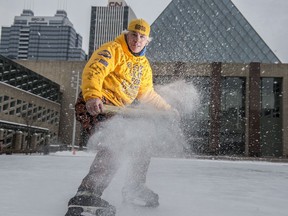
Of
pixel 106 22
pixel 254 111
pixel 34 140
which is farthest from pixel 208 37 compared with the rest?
pixel 106 22

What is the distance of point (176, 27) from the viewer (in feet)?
148

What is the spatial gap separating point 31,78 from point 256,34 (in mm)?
28891

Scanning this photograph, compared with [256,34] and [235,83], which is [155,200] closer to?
[235,83]

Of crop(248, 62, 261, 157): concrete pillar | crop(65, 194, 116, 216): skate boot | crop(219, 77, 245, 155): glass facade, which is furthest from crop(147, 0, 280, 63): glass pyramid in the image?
crop(65, 194, 116, 216): skate boot

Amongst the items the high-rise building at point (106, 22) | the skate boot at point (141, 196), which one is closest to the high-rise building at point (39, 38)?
the high-rise building at point (106, 22)

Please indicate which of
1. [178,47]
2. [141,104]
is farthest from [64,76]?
[141,104]

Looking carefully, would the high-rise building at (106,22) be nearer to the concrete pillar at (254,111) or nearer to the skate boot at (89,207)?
the concrete pillar at (254,111)

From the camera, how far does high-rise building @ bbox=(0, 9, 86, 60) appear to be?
536 feet

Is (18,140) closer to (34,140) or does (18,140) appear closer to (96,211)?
(34,140)

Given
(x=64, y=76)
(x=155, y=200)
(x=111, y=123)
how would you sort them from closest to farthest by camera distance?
(x=111, y=123) → (x=155, y=200) → (x=64, y=76)

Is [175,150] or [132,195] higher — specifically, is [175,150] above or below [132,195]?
above

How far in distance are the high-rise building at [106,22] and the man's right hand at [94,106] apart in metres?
132

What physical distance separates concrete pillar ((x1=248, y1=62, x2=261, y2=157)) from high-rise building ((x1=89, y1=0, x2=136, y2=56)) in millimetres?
105436

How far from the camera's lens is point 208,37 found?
145 ft
